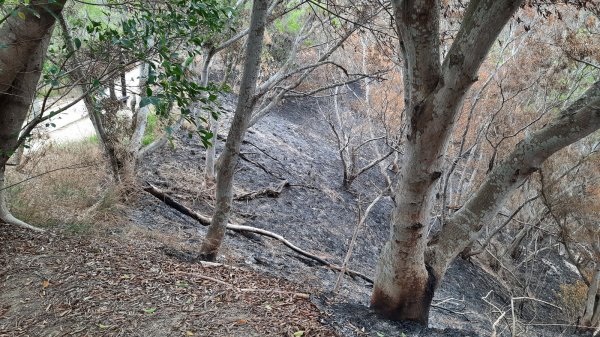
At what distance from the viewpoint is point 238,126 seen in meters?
4.07

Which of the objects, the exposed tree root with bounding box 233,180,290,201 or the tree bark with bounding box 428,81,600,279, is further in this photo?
the exposed tree root with bounding box 233,180,290,201

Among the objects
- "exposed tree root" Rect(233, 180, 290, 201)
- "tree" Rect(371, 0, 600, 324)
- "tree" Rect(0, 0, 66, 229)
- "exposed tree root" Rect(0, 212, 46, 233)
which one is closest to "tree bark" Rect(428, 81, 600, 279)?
"tree" Rect(371, 0, 600, 324)

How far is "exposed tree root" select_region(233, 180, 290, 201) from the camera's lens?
9.56 m

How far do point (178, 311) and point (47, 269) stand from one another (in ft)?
4.04

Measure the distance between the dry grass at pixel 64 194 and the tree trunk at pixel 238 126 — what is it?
136 centimetres

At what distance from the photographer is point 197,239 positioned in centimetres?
649

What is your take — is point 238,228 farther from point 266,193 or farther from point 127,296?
point 127,296

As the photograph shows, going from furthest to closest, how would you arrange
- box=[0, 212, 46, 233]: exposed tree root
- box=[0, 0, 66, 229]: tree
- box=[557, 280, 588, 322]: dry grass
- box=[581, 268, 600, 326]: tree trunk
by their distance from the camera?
box=[557, 280, 588, 322]: dry grass, box=[581, 268, 600, 326]: tree trunk, box=[0, 212, 46, 233]: exposed tree root, box=[0, 0, 66, 229]: tree

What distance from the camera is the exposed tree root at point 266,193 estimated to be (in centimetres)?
956

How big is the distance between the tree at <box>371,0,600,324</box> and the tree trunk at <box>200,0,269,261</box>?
122 centimetres

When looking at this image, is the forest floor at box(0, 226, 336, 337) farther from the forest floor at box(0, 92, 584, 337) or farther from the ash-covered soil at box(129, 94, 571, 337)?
the ash-covered soil at box(129, 94, 571, 337)

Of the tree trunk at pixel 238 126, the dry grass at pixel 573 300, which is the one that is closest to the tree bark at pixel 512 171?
the tree trunk at pixel 238 126

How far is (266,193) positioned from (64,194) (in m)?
4.74

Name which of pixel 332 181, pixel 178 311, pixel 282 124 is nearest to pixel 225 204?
pixel 178 311
